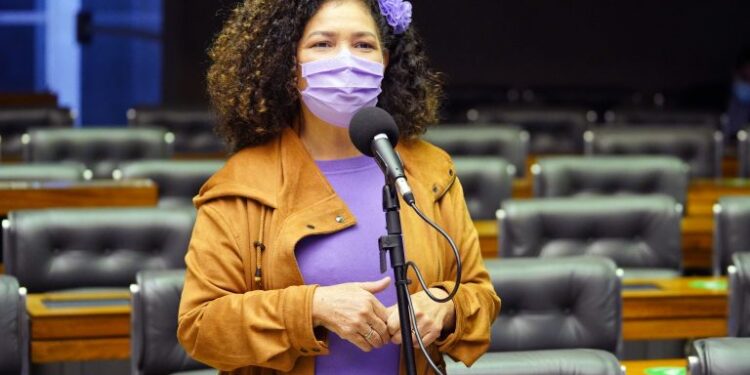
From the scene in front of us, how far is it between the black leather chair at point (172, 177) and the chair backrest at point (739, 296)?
98.8 inches

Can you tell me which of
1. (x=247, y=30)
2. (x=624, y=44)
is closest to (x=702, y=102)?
(x=624, y=44)

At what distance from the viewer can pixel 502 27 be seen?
12969 millimetres

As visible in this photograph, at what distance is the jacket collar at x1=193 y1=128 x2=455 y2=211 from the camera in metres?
2.43

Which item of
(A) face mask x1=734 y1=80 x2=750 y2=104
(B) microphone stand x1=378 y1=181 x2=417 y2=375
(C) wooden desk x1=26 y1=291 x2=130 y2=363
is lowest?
(C) wooden desk x1=26 y1=291 x2=130 y2=363

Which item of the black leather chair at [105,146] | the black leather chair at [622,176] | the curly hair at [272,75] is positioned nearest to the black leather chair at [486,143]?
the black leather chair at [622,176]

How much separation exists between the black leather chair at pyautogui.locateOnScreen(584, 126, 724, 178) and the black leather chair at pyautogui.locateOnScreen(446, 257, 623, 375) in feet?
10.5

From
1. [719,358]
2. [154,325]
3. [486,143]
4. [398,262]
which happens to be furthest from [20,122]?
[398,262]

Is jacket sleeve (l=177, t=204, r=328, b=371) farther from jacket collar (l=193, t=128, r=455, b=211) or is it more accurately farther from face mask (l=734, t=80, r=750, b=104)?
face mask (l=734, t=80, r=750, b=104)

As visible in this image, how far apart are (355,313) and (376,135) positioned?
0.29 m

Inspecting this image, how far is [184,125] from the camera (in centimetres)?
837

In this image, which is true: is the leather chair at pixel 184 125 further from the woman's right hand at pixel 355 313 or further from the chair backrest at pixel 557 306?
the woman's right hand at pixel 355 313

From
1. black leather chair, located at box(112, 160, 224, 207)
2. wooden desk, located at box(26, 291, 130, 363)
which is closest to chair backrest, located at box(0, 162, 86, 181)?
black leather chair, located at box(112, 160, 224, 207)

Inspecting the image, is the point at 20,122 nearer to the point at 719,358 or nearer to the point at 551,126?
the point at 551,126

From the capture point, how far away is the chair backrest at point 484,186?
19.5ft
